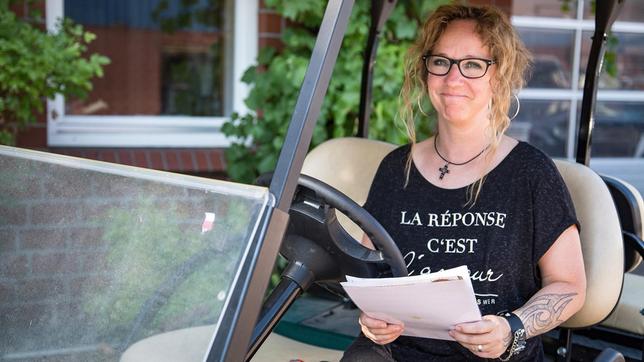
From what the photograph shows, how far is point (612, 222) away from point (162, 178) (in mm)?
1252

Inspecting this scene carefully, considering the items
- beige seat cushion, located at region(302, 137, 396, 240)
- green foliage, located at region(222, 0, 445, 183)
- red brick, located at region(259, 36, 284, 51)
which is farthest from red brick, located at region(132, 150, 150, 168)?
beige seat cushion, located at region(302, 137, 396, 240)

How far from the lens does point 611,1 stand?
2479 millimetres

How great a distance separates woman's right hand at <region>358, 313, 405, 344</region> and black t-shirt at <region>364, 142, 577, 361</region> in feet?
0.63

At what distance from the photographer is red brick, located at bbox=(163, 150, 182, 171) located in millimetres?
4332

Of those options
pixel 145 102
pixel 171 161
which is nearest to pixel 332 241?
pixel 171 161

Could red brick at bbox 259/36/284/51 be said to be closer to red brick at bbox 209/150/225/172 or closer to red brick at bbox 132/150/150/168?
red brick at bbox 209/150/225/172

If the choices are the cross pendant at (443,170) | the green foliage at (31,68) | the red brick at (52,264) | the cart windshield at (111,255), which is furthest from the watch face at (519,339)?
the green foliage at (31,68)

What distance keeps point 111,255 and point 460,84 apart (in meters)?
0.97

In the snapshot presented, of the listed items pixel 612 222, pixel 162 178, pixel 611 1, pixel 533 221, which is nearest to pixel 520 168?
pixel 533 221

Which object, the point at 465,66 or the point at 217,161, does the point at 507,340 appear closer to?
the point at 465,66

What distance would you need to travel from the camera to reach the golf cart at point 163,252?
1.37 m

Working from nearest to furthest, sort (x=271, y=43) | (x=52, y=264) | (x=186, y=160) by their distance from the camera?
(x=52, y=264) < (x=186, y=160) < (x=271, y=43)

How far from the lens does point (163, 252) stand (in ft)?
4.83

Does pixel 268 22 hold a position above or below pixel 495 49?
above
